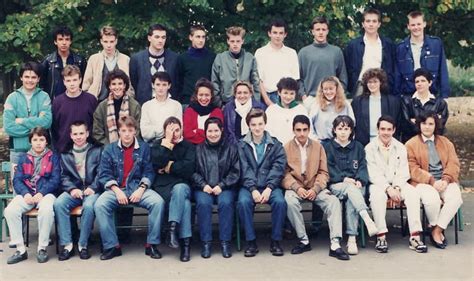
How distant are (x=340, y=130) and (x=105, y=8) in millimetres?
4702

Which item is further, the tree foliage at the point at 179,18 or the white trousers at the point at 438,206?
the tree foliage at the point at 179,18

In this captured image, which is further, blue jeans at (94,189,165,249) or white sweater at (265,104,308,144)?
white sweater at (265,104,308,144)

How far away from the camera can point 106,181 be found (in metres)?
7.32

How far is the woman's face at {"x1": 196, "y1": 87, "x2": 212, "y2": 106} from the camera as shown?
25.6ft

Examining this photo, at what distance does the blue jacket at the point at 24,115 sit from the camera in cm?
773

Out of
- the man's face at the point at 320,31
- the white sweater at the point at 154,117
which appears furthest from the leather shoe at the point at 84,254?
the man's face at the point at 320,31

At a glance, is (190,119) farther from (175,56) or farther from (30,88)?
(30,88)

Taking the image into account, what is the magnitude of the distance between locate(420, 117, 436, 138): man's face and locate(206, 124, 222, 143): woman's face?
2270mm

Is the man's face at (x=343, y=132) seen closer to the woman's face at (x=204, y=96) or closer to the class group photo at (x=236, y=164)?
the class group photo at (x=236, y=164)

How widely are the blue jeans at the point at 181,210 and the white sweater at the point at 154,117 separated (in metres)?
0.88

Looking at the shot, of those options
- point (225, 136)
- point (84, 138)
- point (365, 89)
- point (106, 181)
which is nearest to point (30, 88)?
point (84, 138)

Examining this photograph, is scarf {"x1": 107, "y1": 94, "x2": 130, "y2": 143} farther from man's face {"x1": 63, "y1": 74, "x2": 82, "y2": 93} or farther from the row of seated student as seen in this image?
man's face {"x1": 63, "y1": 74, "x2": 82, "y2": 93}

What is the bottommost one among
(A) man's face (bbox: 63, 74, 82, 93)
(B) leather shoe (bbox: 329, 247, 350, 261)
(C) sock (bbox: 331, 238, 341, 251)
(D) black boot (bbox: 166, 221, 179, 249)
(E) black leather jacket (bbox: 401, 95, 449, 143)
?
(B) leather shoe (bbox: 329, 247, 350, 261)

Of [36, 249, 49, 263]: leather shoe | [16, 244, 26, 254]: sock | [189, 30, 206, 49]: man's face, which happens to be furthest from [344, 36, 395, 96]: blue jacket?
[16, 244, 26, 254]: sock
